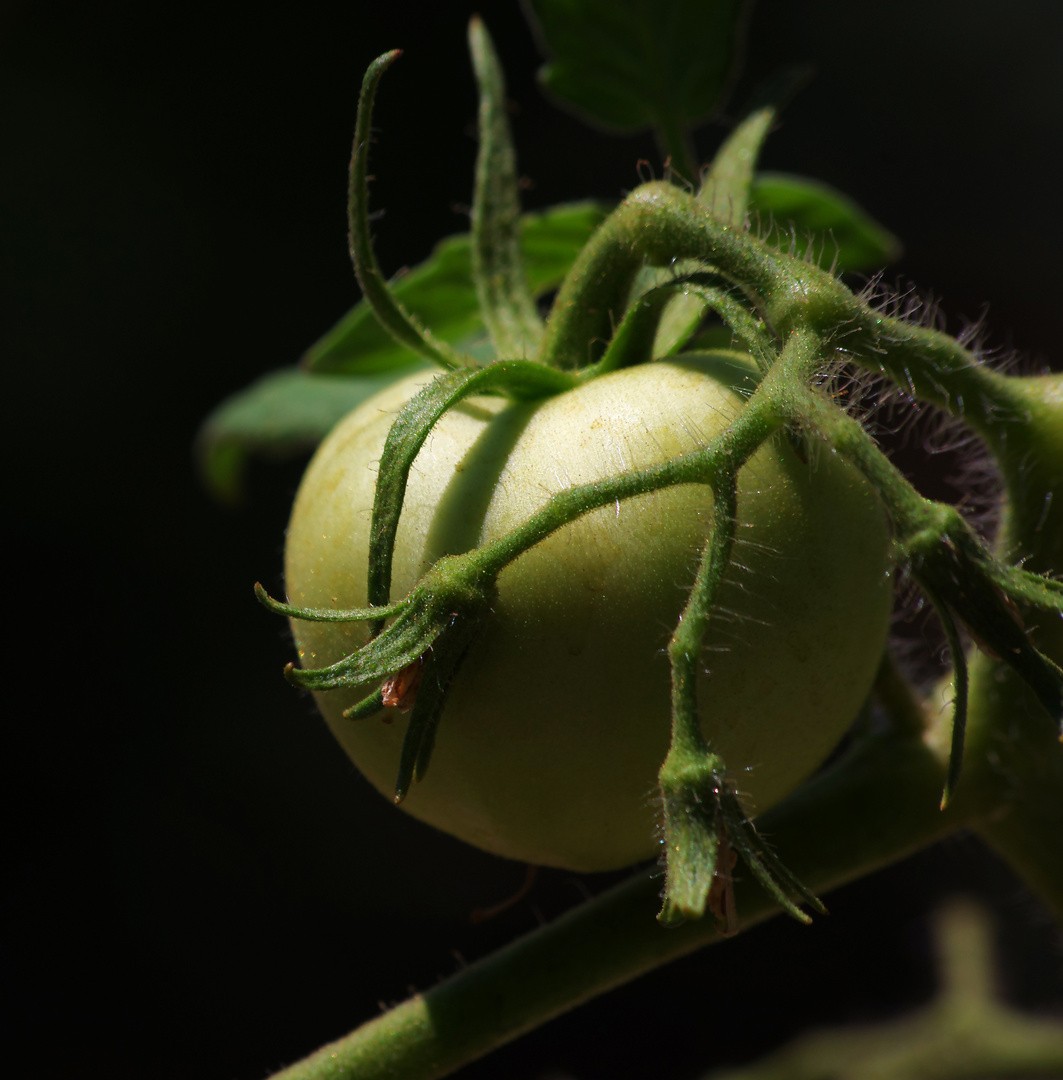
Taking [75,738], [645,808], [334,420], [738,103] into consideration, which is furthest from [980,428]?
[75,738]

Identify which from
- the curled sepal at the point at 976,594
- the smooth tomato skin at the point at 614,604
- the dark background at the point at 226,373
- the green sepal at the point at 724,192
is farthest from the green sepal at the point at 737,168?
the dark background at the point at 226,373

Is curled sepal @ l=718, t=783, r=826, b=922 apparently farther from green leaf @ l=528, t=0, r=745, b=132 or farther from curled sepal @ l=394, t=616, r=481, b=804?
green leaf @ l=528, t=0, r=745, b=132

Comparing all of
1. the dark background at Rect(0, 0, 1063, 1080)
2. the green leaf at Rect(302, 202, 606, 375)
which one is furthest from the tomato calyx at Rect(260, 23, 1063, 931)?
the dark background at Rect(0, 0, 1063, 1080)

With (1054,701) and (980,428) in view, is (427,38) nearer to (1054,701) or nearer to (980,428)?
(980,428)

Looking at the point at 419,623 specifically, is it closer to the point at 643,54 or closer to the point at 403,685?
the point at 403,685

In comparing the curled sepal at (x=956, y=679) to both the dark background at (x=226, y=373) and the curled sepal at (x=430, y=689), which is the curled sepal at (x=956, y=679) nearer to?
the curled sepal at (x=430, y=689)

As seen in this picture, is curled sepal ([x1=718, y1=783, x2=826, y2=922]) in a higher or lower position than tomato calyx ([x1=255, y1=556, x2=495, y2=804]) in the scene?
lower
